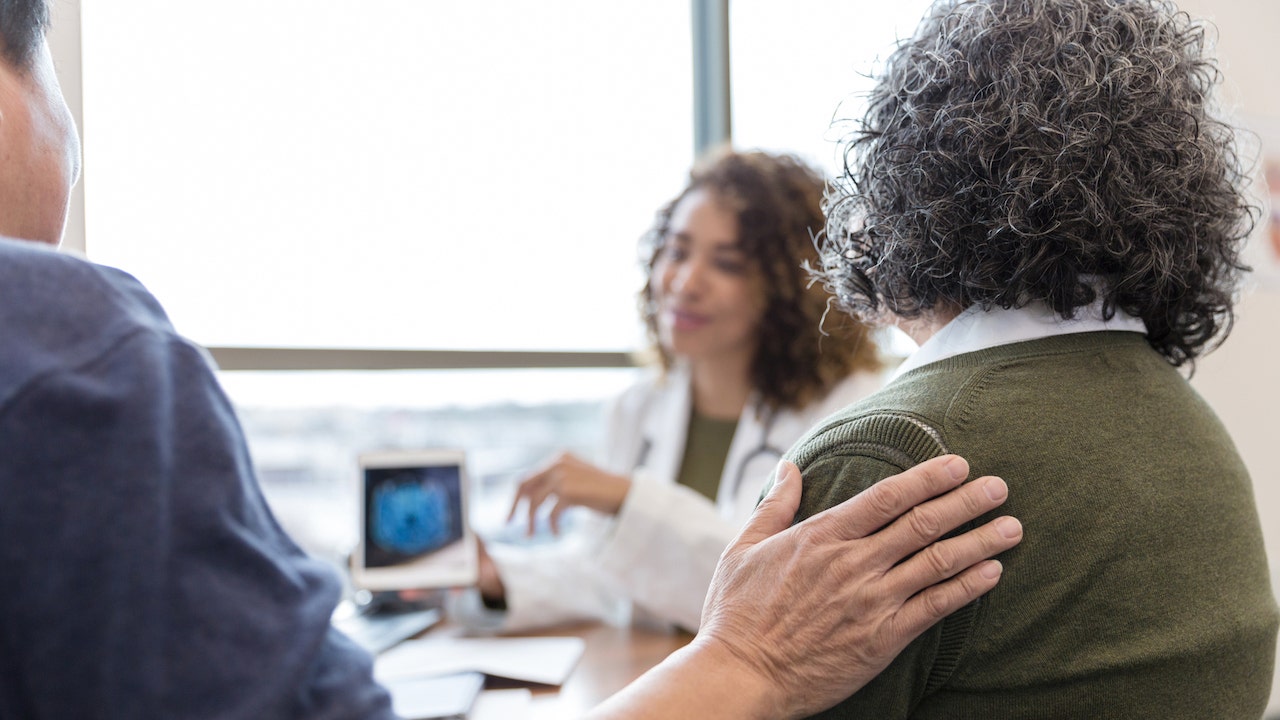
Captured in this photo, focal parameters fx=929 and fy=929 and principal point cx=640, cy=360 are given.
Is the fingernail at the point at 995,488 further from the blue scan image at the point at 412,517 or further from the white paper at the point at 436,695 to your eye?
the blue scan image at the point at 412,517

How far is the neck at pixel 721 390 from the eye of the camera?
1932 mm

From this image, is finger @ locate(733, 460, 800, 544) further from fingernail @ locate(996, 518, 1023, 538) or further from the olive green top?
the olive green top

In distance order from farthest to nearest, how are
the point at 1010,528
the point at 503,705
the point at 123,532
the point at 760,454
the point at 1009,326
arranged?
the point at 760,454 → the point at 503,705 → the point at 1009,326 → the point at 1010,528 → the point at 123,532

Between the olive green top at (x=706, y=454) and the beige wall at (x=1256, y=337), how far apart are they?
89 cm

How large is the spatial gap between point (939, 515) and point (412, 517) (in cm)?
111

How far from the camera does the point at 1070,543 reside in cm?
67

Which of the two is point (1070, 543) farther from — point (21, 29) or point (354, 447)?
point (354, 447)

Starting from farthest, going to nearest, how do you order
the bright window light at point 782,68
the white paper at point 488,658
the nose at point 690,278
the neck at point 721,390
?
1. the bright window light at point 782,68
2. the neck at point 721,390
3. the nose at point 690,278
4. the white paper at point 488,658

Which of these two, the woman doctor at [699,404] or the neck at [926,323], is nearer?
the neck at [926,323]

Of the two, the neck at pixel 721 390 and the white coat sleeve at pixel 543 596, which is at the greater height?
the neck at pixel 721 390

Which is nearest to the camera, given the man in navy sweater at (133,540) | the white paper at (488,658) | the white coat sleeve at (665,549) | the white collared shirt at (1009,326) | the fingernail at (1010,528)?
the man in navy sweater at (133,540)

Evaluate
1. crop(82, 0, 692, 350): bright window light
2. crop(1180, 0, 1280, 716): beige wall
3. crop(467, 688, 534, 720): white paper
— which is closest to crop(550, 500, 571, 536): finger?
crop(467, 688, 534, 720): white paper

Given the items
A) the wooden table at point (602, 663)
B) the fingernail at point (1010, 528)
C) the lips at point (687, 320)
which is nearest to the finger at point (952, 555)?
the fingernail at point (1010, 528)

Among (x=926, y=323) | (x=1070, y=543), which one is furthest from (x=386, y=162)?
(x=1070, y=543)
